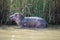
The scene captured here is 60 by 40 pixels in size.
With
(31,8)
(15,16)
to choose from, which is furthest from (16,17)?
(31,8)

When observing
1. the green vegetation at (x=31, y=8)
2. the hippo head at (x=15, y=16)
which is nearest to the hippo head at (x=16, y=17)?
the hippo head at (x=15, y=16)

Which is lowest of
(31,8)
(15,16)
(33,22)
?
(33,22)

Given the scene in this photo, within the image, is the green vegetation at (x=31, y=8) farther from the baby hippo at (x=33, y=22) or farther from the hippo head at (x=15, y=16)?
the baby hippo at (x=33, y=22)

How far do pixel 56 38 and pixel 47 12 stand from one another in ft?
5.30

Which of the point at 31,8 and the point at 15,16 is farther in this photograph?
the point at 31,8

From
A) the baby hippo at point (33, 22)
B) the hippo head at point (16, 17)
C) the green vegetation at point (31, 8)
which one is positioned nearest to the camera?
the baby hippo at point (33, 22)

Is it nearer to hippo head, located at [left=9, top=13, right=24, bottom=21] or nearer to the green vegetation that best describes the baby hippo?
hippo head, located at [left=9, top=13, right=24, bottom=21]

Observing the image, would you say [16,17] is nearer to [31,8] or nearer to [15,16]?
[15,16]

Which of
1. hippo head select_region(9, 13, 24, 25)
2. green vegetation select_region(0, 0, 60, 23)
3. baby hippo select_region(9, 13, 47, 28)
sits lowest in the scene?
baby hippo select_region(9, 13, 47, 28)

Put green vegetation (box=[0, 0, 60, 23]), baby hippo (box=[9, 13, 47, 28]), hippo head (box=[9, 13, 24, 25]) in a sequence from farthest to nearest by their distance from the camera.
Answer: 1. green vegetation (box=[0, 0, 60, 23])
2. hippo head (box=[9, 13, 24, 25])
3. baby hippo (box=[9, 13, 47, 28])

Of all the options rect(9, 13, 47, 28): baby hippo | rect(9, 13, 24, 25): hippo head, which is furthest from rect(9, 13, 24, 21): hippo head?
rect(9, 13, 47, 28): baby hippo

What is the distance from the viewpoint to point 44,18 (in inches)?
179

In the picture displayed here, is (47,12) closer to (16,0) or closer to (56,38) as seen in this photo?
(16,0)

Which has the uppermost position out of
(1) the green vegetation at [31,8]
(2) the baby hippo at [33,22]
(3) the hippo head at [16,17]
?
(1) the green vegetation at [31,8]
